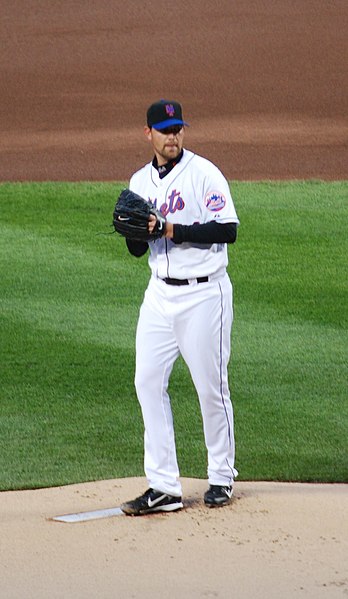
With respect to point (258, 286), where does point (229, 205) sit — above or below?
above

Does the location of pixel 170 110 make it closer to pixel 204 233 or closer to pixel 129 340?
pixel 204 233

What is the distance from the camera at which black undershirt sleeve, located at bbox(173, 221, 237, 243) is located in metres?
4.86

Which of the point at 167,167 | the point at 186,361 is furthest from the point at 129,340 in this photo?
the point at 167,167

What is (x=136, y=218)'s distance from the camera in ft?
16.2

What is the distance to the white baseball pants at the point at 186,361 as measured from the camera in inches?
196

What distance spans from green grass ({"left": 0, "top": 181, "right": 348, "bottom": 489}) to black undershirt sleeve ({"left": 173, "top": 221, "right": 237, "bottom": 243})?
142cm

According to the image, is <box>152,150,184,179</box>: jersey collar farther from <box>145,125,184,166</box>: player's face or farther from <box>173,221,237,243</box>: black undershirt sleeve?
<box>173,221,237,243</box>: black undershirt sleeve

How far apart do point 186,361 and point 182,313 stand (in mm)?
224

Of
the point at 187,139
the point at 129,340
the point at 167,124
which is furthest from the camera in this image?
the point at 187,139

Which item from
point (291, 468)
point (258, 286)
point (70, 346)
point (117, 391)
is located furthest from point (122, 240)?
point (291, 468)

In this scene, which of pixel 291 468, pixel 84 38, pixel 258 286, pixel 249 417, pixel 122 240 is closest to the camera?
pixel 291 468

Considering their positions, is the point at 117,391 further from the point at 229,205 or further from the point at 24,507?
the point at 229,205

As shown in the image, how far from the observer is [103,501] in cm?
527

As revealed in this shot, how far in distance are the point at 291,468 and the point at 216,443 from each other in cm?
A: 89
